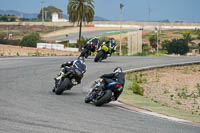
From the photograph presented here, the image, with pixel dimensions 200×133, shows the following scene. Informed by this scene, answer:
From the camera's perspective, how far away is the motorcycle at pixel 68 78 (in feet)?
51.5

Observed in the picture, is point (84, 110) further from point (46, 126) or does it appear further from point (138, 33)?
point (138, 33)

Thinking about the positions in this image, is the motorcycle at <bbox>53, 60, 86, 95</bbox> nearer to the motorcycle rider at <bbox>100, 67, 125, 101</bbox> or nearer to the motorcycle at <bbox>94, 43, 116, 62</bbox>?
the motorcycle rider at <bbox>100, 67, 125, 101</bbox>

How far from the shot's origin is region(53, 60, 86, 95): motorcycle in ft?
51.5

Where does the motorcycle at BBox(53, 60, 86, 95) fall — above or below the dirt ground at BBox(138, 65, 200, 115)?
above

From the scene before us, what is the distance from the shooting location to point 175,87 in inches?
979

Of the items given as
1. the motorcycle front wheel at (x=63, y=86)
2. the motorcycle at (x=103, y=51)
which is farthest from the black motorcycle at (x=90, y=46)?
the motorcycle front wheel at (x=63, y=86)

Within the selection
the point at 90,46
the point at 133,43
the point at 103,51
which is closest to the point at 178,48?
the point at 133,43

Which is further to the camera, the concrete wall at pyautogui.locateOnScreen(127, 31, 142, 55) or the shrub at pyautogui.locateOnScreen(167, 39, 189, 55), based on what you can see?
the shrub at pyautogui.locateOnScreen(167, 39, 189, 55)

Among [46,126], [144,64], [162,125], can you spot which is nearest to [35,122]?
[46,126]

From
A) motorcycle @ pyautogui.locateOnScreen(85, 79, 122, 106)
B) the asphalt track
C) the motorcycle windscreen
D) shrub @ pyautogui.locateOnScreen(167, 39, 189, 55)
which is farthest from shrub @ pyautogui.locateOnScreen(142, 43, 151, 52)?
motorcycle @ pyautogui.locateOnScreen(85, 79, 122, 106)

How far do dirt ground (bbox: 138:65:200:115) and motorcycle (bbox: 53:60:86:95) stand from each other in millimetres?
3585

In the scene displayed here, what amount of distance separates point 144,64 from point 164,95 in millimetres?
10670

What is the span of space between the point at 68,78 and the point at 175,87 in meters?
10.0

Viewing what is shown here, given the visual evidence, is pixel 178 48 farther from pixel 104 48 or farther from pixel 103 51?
pixel 104 48
